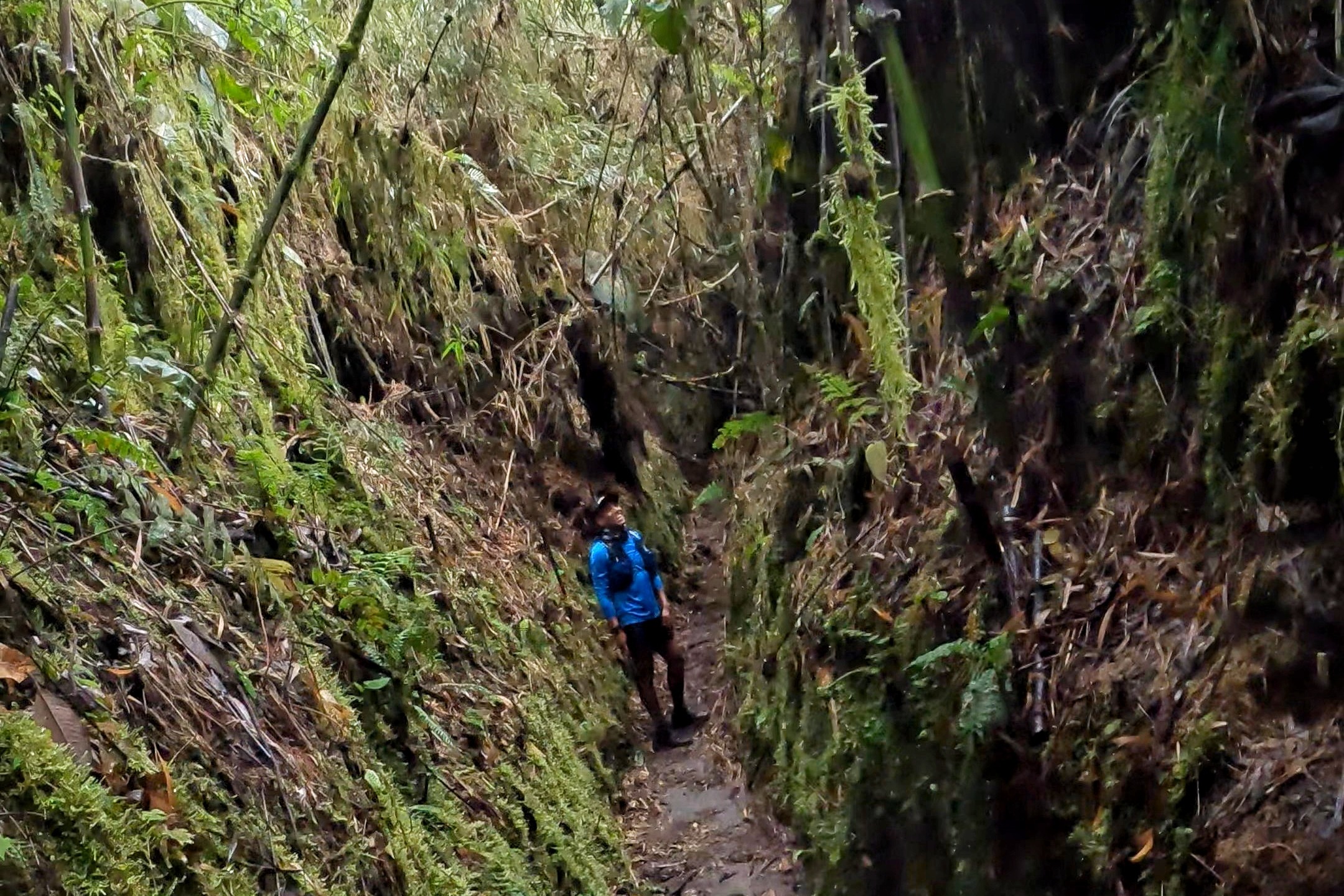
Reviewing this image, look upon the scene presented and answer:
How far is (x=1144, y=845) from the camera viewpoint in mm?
2363

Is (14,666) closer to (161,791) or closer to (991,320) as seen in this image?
(161,791)

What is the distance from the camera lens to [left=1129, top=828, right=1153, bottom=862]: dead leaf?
92.2 inches

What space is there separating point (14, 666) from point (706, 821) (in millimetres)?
3830

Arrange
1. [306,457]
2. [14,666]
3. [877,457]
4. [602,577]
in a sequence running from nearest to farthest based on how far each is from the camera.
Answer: [14,666]
[877,457]
[306,457]
[602,577]

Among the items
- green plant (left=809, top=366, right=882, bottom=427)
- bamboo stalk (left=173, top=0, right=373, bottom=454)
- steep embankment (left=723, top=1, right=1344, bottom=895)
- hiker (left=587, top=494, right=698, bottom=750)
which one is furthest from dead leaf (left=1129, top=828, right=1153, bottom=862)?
hiker (left=587, top=494, right=698, bottom=750)

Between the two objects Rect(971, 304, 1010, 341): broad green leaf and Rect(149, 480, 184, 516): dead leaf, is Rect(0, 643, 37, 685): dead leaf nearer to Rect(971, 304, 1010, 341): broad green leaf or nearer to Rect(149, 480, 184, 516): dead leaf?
Rect(149, 480, 184, 516): dead leaf

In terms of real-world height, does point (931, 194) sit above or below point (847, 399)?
above

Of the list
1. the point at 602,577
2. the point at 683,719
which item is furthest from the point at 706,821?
the point at 602,577

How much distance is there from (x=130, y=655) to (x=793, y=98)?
12.2 feet

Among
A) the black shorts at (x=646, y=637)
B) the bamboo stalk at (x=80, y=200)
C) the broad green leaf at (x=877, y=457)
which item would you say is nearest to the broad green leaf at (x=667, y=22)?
the broad green leaf at (x=877, y=457)

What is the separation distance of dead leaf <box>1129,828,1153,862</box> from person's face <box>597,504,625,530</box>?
4.46 m

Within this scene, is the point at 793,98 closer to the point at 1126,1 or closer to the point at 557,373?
the point at 1126,1

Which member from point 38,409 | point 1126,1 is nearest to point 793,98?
point 1126,1

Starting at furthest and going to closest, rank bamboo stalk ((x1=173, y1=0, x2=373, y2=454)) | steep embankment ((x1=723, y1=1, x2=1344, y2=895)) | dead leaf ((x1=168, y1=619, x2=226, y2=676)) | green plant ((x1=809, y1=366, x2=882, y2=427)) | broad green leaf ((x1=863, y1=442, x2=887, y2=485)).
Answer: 1. green plant ((x1=809, y1=366, x2=882, y2=427))
2. broad green leaf ((x1=863, y1=442, x2=887, y2=485))
3. bamboo stalk ((x1=173, y1=0, x2=373, y2=454))
4. dead leaf ((x1=168, y1=619, x2=226, y2=676))
5. steep embankment ((x1=723, y1=1, x2=1344, y2=895))
